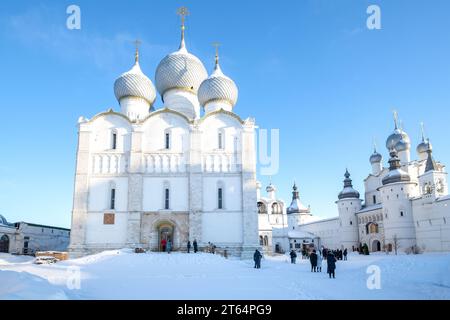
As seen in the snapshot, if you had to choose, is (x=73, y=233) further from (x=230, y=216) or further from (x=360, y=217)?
(x=360, y=217)

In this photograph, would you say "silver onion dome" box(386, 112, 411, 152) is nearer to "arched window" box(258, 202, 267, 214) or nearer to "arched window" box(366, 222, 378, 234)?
"arched window" box(366, 222, 378, 234)

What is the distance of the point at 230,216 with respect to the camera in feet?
92.2

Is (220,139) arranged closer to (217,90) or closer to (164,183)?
(217,90)

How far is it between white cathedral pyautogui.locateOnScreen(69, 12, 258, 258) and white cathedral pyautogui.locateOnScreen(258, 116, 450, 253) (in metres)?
19.8

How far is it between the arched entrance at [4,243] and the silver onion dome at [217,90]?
910 inches

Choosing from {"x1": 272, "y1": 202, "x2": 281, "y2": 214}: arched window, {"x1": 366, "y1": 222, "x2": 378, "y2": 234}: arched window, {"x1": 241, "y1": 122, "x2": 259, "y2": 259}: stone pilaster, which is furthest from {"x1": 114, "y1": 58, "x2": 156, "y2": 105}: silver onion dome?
{"x1": 272, "y1": 202, "x2": 281, "y2": 214}: arched window

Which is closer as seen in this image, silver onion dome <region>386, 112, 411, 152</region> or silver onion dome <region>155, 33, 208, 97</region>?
silver onion dome <region>155, 33, 208, 97</region>

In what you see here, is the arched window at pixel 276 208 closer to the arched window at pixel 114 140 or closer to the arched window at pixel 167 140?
the arched window at pixel 167 140

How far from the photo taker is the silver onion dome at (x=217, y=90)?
107 feet

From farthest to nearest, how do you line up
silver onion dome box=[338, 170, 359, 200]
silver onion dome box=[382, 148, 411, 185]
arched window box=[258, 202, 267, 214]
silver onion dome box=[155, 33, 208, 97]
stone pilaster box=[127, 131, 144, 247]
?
arched window box=[258, 202, 267, 214]
silver onion dome box=[338, 170, 359, 200]
silver onion dome box=[382, 148, 411, 185]
silver onion dome box=[155, 33, 208, 97]
stone pilaster box=[127, 131, 144, 247]

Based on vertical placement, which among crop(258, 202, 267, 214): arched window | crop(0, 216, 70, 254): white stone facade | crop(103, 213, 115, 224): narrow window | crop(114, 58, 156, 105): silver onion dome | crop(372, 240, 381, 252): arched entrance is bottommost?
crop(372, 240, 381, 252): arched entrance

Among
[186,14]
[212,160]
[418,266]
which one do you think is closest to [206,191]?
[212,160]

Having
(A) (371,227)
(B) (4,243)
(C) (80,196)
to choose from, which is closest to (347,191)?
(A) (371,227)

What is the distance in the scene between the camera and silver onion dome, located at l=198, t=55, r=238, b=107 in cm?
3275
